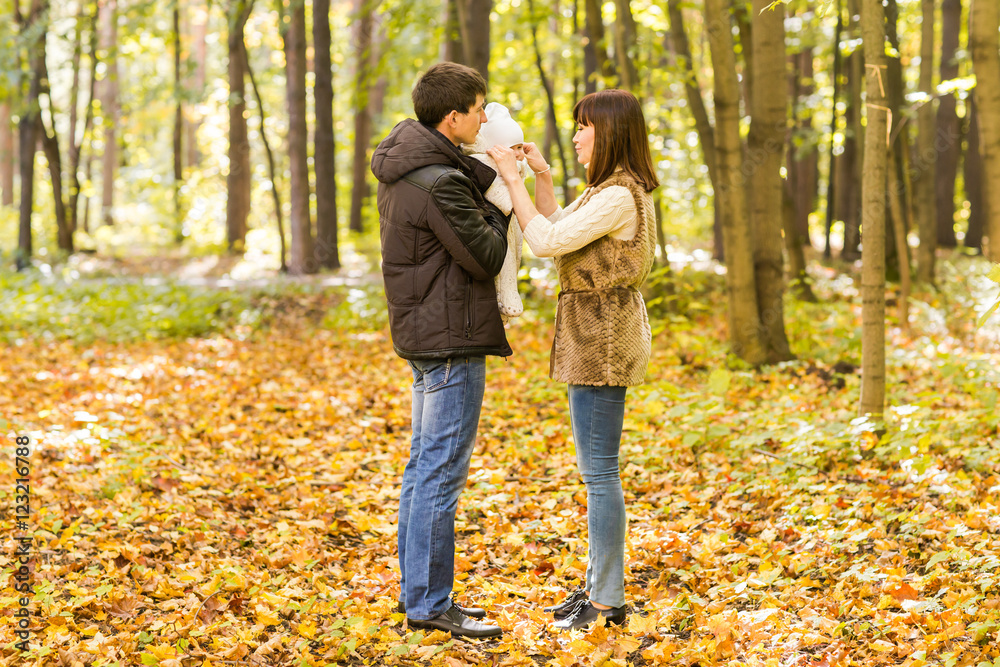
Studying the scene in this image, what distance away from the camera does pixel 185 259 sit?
65.8ft

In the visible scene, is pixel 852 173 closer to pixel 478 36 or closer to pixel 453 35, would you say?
pixel 478 36

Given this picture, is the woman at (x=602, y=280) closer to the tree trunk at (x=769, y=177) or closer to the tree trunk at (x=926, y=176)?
the tree trunk at (x=769, y=177)

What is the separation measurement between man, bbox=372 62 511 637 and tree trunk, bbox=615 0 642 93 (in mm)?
5954

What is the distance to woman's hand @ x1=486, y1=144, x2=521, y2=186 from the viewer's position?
122 inches

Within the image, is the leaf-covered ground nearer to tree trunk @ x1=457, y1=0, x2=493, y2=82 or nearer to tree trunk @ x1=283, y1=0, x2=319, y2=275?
tree trunk @ x1=457, y1=0, x2=493, y2=82

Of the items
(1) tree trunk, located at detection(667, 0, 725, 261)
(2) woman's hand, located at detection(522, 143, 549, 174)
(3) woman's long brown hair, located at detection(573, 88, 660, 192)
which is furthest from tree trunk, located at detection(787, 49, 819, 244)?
(2) woman's hand, located at detection(522, 143, 549, 174)

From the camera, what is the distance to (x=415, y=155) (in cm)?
297

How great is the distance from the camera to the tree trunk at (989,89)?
4.34 meters

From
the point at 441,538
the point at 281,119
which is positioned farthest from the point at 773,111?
the point at 281,119

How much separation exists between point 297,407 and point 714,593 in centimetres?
481

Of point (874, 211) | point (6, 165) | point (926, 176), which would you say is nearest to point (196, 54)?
point (6, 165)

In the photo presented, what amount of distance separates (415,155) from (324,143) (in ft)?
40.6

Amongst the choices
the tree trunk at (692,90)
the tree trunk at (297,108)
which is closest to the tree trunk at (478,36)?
the tree trunk at (692,90)

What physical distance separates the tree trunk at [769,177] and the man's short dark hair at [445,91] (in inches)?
207
